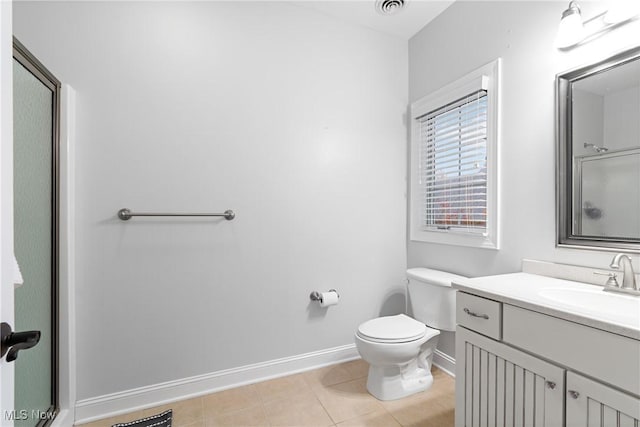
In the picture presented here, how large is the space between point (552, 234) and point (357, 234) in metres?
1.11

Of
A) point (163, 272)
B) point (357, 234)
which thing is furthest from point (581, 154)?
point (163, 272)

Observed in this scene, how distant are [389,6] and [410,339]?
2016 mm

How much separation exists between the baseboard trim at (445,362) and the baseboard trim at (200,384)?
0.55 meters

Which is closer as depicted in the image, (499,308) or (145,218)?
(499,308)

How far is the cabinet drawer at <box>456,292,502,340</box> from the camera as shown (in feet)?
3.70

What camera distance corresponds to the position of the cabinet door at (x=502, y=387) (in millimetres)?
971

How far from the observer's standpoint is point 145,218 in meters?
1.64

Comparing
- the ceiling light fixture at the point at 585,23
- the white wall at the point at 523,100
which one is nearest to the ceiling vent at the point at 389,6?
→ the white wall at the point at 523,100

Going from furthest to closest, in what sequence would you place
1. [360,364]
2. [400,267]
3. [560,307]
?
[400,267] < [360,364] < [560,307]

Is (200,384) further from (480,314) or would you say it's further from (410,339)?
(480,314)

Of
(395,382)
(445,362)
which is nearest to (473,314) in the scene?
(395,382)

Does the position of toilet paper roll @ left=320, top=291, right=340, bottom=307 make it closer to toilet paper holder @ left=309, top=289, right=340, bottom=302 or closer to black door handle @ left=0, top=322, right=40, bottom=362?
toilet paper holder @ left=309, top=289, right=340, bottom=302

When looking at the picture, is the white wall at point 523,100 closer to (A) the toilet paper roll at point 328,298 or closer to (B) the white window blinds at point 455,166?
(B) the white window blinds at point 455,166

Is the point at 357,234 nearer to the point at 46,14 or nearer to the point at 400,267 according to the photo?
the point at 400,267
